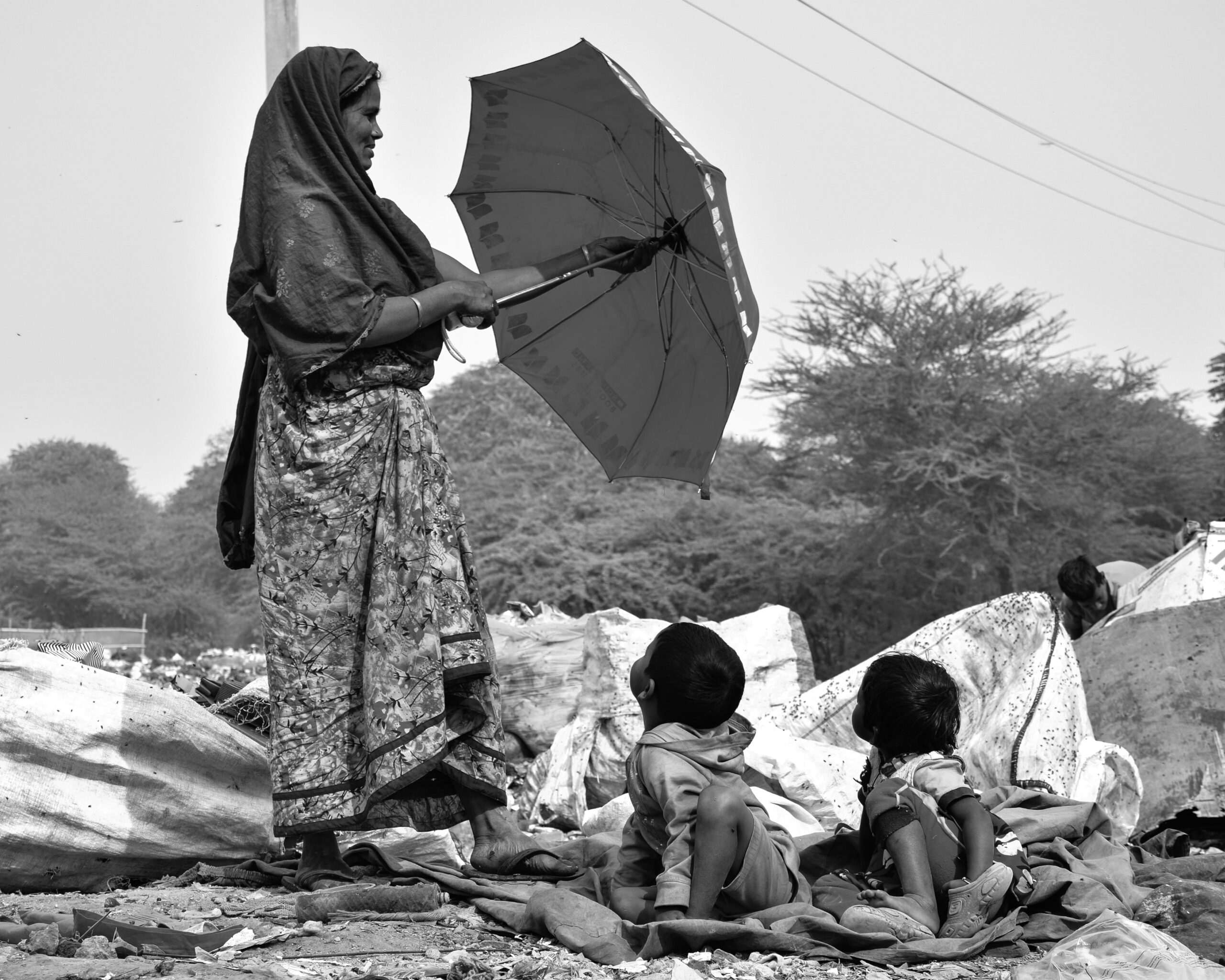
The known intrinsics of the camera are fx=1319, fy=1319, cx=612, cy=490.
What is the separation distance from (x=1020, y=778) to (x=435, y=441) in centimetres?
210

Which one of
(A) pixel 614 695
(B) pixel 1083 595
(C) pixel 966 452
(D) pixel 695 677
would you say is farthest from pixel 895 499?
(D) pixel 695 677

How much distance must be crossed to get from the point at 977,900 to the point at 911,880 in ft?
0.50

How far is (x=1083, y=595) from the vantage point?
24.2ft

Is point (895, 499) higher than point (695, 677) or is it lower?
higher

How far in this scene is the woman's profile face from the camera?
12.2 feet

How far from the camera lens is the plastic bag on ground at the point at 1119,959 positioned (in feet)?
8.07

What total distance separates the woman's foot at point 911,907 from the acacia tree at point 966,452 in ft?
50.3

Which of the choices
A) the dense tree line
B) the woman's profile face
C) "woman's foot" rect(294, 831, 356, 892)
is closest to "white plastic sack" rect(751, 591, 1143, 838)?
"woman's foot" rect(294, 831, 356, 892)

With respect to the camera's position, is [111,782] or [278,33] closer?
[111,782]

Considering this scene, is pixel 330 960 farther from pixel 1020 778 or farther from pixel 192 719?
pixel 1020 778

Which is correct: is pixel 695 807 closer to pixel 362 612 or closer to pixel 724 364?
pixel 362 612

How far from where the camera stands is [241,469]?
12.6 ft

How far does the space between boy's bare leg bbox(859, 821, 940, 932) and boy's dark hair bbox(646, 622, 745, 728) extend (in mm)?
475

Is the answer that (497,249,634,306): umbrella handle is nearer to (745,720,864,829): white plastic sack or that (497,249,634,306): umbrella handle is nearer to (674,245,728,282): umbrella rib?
(674,245,728,282): umbrella rib
